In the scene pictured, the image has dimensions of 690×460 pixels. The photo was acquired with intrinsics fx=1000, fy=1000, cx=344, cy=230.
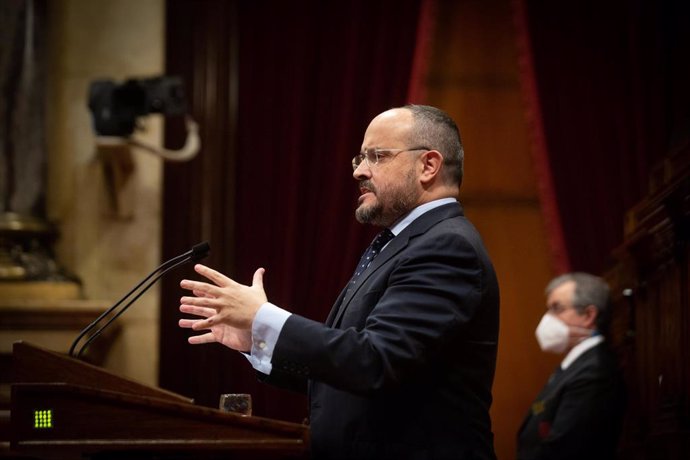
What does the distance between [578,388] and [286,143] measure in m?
2.20

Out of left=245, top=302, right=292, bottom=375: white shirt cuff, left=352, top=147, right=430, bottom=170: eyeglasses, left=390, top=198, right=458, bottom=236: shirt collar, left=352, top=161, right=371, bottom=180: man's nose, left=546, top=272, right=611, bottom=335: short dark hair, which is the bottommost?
left=546, top=272, right=611, bottom=335: short dark hair

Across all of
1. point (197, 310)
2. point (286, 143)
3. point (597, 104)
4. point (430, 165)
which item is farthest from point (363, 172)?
point (597, 104)

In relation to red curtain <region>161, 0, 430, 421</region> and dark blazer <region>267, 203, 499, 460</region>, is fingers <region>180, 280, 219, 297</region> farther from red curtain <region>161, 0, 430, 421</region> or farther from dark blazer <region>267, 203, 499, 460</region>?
red curtain <region>161, 0, 430, 421</region>

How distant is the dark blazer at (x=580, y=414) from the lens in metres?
4.00

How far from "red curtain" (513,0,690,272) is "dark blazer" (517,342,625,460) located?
1.30m

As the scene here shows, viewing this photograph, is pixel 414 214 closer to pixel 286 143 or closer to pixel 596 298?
pixel 596 298

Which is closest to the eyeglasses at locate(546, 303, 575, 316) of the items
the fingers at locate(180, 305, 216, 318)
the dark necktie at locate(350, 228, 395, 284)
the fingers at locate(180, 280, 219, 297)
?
the dark necktie at locate(350, 228, 395, 284)

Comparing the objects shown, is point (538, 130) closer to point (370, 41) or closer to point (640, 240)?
point (370, 41)

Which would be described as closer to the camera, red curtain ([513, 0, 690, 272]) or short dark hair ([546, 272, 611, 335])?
short dark hair ([546, 272, 611, 335])

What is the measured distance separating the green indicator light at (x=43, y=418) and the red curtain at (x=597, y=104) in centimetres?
398

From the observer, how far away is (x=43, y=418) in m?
2.04

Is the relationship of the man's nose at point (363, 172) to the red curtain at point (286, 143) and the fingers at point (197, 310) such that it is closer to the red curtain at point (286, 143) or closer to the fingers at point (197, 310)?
the fingers at point (197, 310)

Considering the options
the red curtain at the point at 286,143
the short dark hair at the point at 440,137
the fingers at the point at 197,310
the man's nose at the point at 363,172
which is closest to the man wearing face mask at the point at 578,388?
the red curtain at the point at 286,143

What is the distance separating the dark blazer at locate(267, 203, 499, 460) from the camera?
A: 209cm
